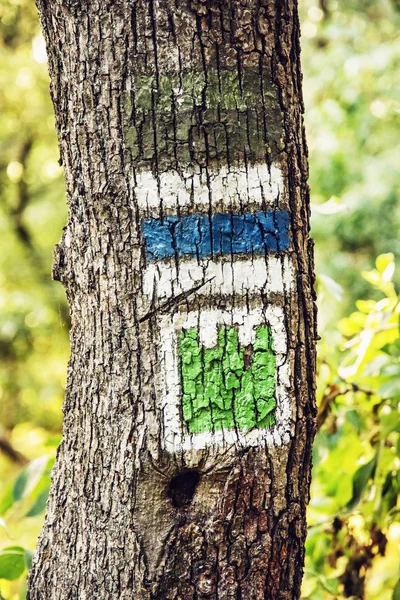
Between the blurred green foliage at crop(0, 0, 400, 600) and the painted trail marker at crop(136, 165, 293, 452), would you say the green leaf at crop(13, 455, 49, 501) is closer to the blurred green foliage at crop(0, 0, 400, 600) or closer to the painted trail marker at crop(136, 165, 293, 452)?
the blurred green foliage at crop(0, 0, 400, 600)

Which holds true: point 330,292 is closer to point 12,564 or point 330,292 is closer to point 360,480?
point 360,480

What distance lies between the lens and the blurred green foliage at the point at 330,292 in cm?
197

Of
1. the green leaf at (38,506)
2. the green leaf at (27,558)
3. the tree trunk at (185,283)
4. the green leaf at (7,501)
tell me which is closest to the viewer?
the tree trunk at (185,283)

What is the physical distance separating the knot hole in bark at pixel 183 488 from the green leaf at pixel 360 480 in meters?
0.81

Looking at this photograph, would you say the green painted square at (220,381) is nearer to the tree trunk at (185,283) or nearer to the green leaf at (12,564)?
the tree trunk at (185,283)

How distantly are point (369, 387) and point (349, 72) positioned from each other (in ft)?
9.12

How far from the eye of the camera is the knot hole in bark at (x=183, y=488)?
1.25 m

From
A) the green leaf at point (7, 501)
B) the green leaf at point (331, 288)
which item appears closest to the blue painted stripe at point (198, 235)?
the green leaf at point (331, 288)

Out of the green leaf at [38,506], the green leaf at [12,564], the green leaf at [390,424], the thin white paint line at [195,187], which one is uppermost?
the thin white paint line at [195,187]

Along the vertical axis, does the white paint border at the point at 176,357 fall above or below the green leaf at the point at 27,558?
above

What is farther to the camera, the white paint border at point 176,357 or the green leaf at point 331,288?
the green leaf at point 331,288

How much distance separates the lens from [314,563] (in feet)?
7.15

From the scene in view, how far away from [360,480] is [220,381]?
88cm

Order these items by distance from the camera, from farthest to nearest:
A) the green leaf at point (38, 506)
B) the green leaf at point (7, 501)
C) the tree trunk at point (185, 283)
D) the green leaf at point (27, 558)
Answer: the green leaf at point (7, 501) → the green leaf at point (38, 506) → the green leaf at point (27, 558) → the tree trunk at point (185, 283)
